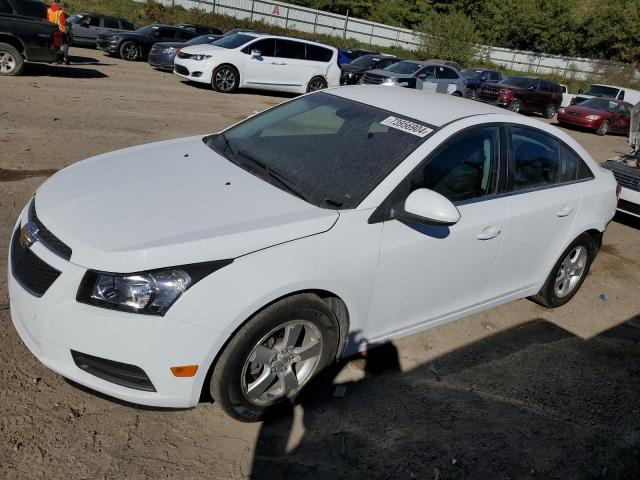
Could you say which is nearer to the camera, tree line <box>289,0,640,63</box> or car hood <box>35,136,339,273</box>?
car hood <box>35,136,339,273</box>

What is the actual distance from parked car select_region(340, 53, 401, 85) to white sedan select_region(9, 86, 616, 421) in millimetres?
15573

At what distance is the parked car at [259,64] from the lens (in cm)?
1495

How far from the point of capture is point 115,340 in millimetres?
2504

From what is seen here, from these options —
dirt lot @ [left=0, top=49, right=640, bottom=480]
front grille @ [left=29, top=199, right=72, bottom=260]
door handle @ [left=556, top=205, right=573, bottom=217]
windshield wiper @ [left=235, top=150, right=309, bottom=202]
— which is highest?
windshield wiper @ [left=235, top=150, right=309, bottom=202]

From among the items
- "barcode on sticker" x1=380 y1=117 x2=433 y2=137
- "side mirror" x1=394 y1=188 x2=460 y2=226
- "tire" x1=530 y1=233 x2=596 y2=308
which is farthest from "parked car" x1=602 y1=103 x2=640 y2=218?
"side mirror" x1=394 y1=188 x2=460 y2=226

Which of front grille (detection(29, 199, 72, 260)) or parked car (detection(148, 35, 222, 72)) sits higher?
front grille (detection(29, 199, 72, 260))

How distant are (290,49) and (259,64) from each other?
133cm

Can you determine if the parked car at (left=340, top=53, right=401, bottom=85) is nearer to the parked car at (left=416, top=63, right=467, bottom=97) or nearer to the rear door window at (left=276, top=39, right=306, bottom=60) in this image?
the parked car at (left=416, top=63, right=467, bottom=97)

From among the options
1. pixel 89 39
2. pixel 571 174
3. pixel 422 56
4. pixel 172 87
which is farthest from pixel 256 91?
pixel 422 56

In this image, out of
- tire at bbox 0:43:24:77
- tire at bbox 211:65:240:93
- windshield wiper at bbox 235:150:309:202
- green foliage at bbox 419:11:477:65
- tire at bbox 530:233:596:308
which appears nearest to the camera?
windshield wiper at bbox 235:150:309:202

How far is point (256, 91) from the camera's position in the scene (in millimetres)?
16922

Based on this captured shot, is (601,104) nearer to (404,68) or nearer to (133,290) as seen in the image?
(404,68)

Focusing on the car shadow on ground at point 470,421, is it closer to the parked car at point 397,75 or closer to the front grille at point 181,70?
the front grille at point 181,70

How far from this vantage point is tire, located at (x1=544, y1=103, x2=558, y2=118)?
22.1 m
